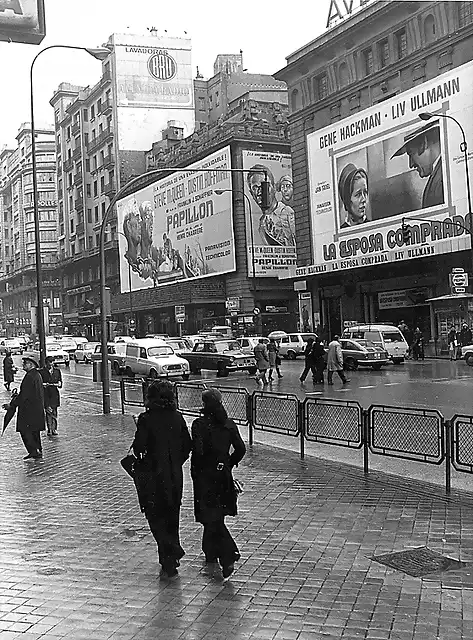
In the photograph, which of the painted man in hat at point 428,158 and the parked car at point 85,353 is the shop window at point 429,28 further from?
the parked car at point 85,353

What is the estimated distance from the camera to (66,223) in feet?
347

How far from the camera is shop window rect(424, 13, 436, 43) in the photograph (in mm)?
45344

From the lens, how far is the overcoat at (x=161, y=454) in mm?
6258

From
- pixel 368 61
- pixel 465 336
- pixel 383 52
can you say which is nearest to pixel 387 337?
pixel 465 336

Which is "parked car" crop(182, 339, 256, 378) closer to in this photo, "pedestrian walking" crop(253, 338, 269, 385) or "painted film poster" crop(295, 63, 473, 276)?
"pedestrian walking" crop(253, 338, 269, 385)

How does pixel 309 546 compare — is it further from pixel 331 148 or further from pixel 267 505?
pixel 331 148

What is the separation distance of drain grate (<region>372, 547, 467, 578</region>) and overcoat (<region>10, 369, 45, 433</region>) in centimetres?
687

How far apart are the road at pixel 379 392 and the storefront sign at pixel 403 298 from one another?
39.8ft

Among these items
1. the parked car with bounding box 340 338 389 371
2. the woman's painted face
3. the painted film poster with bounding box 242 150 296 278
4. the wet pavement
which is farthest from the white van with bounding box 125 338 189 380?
the painted film poster with bounding box 242 150 296 278

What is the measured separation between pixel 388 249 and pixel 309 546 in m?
40.4

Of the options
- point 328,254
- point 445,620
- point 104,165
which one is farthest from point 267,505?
point 104,165

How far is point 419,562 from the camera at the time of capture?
21.4 feet

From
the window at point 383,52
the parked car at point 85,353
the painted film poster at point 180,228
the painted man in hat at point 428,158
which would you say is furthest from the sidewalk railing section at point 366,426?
the painted film poster at point 180,228

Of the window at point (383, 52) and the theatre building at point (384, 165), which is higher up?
the window at point (383, 52)
